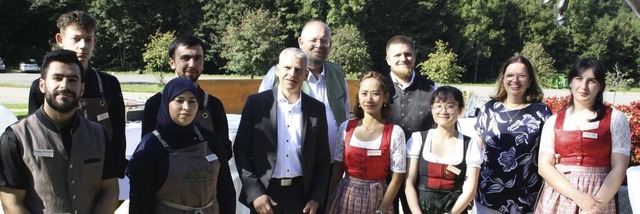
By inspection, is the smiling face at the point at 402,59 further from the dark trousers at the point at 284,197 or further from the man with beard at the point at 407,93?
the dark trousers at the point at 284,197

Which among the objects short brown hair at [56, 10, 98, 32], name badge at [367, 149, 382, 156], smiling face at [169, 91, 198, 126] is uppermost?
short brown hair at [56, 10, 98, 32]

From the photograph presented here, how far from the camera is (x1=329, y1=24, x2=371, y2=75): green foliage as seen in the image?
99.0ft

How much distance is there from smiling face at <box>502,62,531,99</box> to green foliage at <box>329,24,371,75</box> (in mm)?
25295

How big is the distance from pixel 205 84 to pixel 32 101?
5258mm

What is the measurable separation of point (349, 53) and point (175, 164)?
2805cm

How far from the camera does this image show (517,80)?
12.5 feet

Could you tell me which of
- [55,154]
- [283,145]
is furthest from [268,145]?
[55,154]

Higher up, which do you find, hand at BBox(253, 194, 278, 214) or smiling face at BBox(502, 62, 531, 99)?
smiling face at BBox(502, 62, 531, 99)

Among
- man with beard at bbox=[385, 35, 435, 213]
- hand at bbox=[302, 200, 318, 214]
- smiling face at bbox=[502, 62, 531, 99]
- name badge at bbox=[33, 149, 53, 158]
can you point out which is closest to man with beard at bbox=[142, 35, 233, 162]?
hand at bbox=[302, 200, 318, 214]

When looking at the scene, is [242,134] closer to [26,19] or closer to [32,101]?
[32,101]

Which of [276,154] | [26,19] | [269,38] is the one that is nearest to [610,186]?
[276,154]

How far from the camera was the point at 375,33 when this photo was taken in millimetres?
43656

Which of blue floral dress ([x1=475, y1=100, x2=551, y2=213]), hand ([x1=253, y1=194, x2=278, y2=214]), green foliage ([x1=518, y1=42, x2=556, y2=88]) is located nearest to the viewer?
hand ([x1=253, y1=194, x2=278, y2=214])

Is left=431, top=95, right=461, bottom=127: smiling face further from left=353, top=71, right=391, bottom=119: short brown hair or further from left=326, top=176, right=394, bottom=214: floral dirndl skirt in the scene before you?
left=326, top=176, right=394, bottom=214: floral dirndl skirt
